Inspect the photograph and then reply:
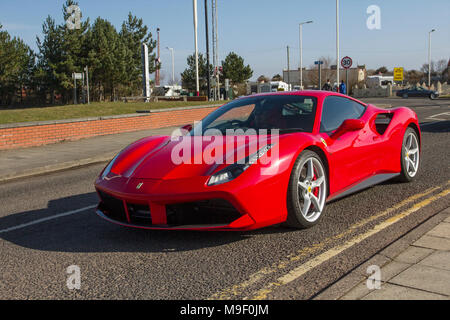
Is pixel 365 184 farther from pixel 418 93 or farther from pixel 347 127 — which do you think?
pixel 418 93

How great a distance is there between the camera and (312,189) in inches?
165

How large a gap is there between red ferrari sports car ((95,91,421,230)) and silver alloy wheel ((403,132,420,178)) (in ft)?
1.08

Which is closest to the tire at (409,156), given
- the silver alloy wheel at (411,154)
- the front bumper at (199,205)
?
the silver alloy wheel at (411,154)

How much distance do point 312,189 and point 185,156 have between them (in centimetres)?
121

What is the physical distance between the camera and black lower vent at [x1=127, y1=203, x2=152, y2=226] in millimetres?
3723

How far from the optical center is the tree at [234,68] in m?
70.4

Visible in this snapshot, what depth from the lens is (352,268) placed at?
3.18 meters

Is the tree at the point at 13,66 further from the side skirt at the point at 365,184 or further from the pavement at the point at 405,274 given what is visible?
the pavement at the point at 405,274


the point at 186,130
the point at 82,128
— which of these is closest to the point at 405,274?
the point at 186,130

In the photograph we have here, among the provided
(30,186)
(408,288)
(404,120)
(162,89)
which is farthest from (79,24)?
(408,288)

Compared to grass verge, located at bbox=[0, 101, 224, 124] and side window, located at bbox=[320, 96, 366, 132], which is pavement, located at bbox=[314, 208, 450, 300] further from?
grass verge, located at bbox=[0, 101, 224, 124]

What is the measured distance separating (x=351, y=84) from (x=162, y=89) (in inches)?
1228
